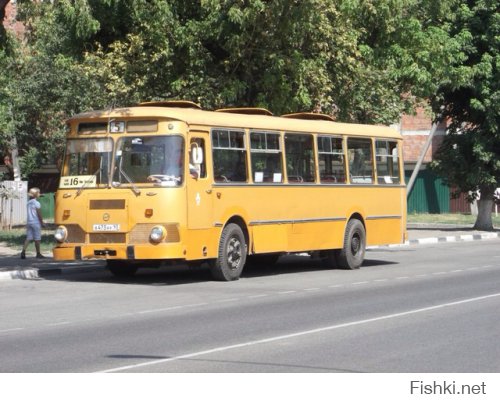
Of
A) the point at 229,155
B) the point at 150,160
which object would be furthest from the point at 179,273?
the point at 150,160

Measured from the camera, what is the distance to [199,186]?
18953mm

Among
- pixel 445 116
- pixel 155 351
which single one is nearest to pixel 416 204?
pixel 445 116

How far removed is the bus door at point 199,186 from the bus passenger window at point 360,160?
15.8 ft

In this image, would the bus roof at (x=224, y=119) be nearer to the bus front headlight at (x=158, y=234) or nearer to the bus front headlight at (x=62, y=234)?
the bus front headlight at (x=158, y=234)

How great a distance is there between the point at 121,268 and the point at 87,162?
2.57 metres

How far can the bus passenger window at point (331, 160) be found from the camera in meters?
22.3

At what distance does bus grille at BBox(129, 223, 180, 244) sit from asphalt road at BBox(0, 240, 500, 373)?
849mm

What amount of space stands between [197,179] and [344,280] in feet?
11.3

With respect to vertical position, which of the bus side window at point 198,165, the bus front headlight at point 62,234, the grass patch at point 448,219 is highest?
the bus side window at point 198,165

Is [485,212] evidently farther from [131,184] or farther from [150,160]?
[131,184]

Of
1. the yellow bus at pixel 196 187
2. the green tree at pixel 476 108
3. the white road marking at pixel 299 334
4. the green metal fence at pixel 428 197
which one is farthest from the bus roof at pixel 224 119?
the green metal fence at pixel 428 197

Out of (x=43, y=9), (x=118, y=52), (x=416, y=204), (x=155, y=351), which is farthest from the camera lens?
(x=416, y=204)

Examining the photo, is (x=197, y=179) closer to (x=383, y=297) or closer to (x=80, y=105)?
(x=383, y=297)
